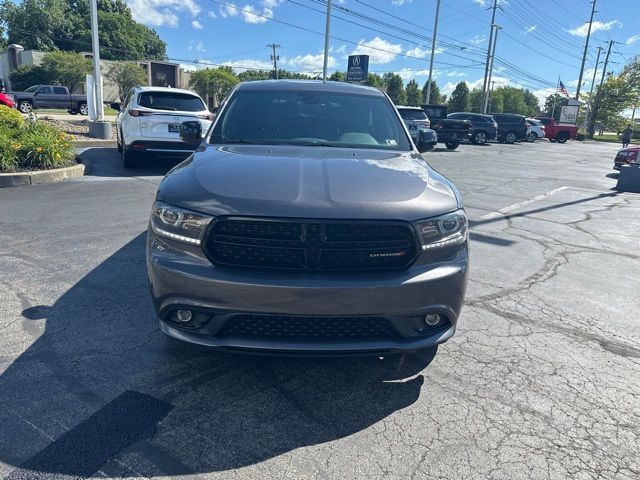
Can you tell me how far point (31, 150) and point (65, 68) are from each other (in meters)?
49.3

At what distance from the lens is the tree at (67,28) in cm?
7488

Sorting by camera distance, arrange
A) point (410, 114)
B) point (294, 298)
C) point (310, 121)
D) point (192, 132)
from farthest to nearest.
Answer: point (410, 114)
point (192, 132)
point (310, 121)
point (294, 298)

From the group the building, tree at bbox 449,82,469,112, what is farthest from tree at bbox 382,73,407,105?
the building

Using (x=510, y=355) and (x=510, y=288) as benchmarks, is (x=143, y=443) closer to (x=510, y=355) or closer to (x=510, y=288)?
(x=510, y=355)

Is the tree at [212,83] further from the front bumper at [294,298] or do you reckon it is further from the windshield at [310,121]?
the front bumper at [294,298]

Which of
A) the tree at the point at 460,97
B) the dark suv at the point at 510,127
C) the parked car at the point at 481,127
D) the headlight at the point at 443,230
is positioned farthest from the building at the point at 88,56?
the tree at the point at 460,97

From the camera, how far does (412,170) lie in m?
3.03

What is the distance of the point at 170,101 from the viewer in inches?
384

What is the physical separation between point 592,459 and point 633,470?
0.56 ft

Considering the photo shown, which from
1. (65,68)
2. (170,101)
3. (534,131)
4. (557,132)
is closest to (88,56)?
(65,68)

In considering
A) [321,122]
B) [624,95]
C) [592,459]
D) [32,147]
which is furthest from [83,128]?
[624,95]

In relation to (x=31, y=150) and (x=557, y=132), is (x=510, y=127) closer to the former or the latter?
(x=557, y=132)

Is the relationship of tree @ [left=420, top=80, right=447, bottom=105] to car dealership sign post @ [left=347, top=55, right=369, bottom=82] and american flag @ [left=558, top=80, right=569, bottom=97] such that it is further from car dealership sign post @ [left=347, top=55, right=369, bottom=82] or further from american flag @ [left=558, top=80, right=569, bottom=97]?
car dealership sign post @ [left=347, top=55, right=369, bottom=82]

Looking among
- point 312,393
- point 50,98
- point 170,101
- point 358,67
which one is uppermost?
point 358,67
